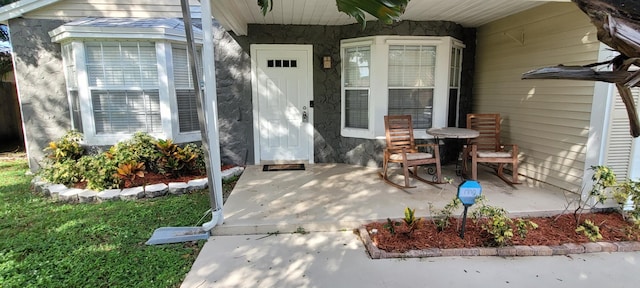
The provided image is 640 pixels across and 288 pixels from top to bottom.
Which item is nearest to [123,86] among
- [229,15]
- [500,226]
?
[229,15]

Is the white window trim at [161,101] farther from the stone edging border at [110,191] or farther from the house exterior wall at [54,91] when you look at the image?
the stone edging border at [110,191]

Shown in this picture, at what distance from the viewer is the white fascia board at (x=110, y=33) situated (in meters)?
4.74

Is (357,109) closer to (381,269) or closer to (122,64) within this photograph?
(381,269)

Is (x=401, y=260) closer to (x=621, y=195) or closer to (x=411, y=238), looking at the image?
(x=411, y=238)

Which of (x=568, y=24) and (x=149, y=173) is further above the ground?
(x=568, y=24)

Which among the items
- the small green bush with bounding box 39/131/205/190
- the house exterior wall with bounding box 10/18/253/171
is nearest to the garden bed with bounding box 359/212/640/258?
the small green bush with bounding box 39/131/205/190

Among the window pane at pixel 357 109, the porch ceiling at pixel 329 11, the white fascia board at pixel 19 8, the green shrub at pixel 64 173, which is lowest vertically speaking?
the green shrub at pixel 64 173

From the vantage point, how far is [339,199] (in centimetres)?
402

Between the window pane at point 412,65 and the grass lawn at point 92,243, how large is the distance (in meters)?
3.43

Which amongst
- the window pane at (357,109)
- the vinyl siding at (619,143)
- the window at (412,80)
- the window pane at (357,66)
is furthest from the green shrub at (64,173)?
the vinyl siding at (619,143)

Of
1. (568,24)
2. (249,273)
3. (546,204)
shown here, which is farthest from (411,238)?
(568,24)

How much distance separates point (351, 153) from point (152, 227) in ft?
11.0

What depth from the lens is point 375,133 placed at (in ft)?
17.7

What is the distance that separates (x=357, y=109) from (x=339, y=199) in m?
2.06
